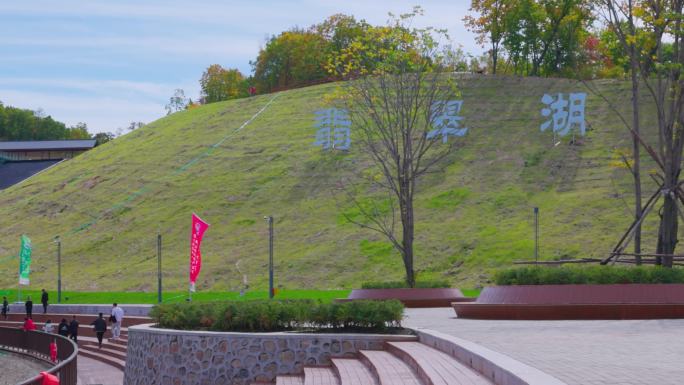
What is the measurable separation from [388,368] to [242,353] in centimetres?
462

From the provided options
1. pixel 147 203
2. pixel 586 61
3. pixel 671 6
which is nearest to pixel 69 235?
pixel 147 203

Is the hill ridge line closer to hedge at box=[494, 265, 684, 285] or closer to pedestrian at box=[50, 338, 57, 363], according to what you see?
pedestrian at box=[50, 338, 57, 363]

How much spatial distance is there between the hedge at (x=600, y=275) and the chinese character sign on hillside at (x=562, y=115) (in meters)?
50.0

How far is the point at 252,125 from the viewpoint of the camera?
8950 cm

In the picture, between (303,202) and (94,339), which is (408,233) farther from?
(303,202)

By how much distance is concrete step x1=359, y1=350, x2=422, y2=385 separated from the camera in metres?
12.5

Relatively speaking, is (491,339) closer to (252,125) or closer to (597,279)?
(597,279)

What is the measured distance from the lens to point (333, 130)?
77.4 metres

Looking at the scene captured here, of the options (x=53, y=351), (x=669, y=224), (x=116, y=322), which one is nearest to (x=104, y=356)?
(x=116, y=322)

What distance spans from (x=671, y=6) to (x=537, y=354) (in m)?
15.3

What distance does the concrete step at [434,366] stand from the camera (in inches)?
432

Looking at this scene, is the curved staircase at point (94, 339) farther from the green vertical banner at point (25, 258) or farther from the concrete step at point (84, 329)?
the green vertical banner at point (25, 258)

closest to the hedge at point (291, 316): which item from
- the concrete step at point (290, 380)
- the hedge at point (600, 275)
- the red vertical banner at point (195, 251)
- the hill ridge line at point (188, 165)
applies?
the concrete step at point (290, 380)

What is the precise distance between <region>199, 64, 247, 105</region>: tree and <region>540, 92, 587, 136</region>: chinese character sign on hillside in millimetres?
56870
